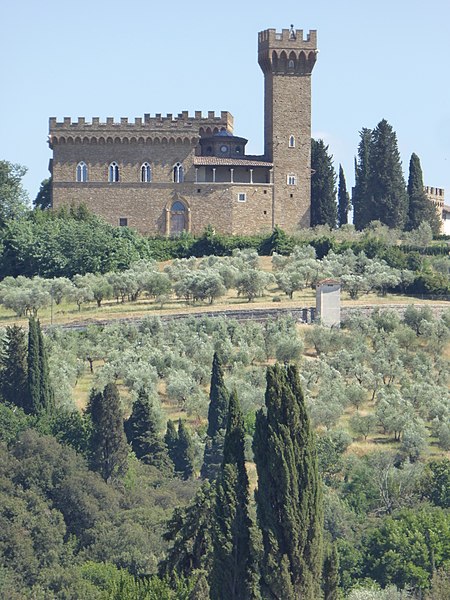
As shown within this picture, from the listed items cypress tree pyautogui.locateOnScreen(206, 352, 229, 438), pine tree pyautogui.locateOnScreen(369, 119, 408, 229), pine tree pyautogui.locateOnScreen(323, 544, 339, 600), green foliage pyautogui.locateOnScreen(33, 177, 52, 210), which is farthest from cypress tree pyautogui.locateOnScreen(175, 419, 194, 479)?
green foliage pyautogui.locateOnScreen(33, 177, 52, 210)

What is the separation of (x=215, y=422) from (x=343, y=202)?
35.4 metres

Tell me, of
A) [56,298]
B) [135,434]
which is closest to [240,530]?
[135,434]

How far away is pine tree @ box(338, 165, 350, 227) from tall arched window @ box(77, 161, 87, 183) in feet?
44.5

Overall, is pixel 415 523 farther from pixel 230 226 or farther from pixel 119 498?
pixel 230 226

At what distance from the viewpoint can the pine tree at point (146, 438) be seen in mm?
62375

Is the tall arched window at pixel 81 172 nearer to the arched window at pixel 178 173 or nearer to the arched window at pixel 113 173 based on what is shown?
the arched window at pixel 113 173

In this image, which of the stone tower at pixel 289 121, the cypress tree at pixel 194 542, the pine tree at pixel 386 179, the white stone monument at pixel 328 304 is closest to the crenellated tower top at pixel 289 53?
the stone tower at pixel 289 121

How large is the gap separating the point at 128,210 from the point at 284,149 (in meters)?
7.95

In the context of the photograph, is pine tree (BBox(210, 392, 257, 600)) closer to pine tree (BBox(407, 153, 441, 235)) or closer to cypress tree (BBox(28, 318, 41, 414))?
cypress tree (BBox(28, 318, 41, 414))

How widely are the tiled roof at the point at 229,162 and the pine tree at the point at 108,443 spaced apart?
3262cm

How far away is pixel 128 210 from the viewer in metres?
92.6

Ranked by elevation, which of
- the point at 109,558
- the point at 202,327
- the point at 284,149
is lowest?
the point at 109,558

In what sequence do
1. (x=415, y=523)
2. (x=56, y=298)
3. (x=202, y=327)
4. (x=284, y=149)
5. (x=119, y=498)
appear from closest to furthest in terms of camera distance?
1. (x=415, y=523)
2. (x=119, y=498)
3. (x=202, y=327)
4. (x=56, y=298)
5. (x=284, y=149)

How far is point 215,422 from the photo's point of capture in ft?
212
